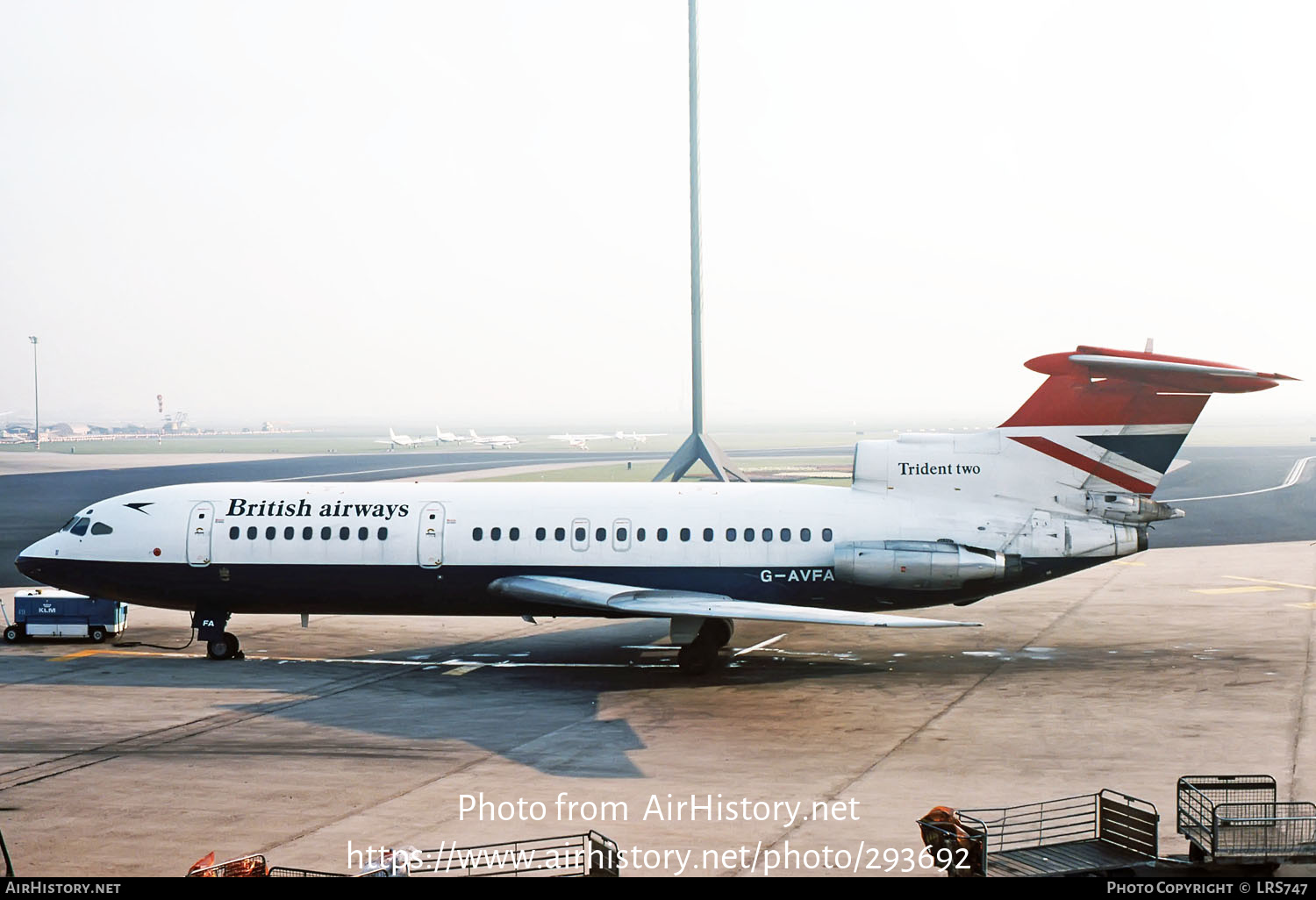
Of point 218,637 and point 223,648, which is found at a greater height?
point 218,637

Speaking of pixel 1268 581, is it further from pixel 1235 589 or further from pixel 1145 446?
pixel 1145 446

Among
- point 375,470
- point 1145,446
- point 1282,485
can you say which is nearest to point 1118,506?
point 1145,446

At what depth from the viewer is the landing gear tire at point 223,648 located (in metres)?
27.8

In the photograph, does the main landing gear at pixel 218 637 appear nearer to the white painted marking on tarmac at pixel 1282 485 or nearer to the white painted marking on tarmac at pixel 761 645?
the white painted marking on tarmac at pixel 761 645

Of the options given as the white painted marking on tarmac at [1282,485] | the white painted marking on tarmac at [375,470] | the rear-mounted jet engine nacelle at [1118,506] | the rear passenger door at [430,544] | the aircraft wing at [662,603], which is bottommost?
the white painted marking on tarmac at [1282,485]

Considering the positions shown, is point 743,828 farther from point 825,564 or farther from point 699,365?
point 699,365

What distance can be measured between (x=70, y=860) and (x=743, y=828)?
306 inches

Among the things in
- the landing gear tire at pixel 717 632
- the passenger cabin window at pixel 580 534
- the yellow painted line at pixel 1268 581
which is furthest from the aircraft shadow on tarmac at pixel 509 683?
the yellow painted line at pixel 1268 581

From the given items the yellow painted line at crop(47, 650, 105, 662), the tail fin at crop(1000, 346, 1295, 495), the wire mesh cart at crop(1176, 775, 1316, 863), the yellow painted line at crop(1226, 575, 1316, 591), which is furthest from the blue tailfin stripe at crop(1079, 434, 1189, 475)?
the yellow painted line at crop(47, 650, 105, 662)

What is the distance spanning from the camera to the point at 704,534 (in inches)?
1032

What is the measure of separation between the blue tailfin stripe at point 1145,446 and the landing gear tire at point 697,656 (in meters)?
8.64

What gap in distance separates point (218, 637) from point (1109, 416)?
19.4 m

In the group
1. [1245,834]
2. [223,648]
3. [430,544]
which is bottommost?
[223,648]

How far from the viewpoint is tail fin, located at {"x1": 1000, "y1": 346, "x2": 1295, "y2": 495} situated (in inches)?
973
